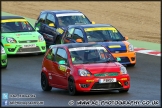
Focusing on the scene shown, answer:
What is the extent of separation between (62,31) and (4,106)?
12.8 meters

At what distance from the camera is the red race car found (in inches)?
680

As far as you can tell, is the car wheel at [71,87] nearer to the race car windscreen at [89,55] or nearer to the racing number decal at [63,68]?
the racing number decal at [63,68]

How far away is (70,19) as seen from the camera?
2964cm

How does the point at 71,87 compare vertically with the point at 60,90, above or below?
above

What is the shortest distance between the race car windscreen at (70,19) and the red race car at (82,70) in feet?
33.1

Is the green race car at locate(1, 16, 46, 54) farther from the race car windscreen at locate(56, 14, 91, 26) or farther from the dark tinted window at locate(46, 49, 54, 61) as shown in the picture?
the dark tinted window at locate(46, 49, 54, 61)

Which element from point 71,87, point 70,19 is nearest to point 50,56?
point 71,87

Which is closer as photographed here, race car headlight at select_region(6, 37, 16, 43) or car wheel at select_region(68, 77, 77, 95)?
car wheel at select_region(68, 77, 77, 95)

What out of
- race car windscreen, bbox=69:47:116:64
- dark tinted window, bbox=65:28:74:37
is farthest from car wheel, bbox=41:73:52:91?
dark tinted window, bbox=65:28:74:37

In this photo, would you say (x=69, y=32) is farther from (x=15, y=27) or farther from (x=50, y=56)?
(x=50, y=56)

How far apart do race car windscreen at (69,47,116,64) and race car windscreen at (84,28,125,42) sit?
18.8 feet

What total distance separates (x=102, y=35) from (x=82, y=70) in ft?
→ 23.8

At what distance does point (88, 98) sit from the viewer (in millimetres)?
16906

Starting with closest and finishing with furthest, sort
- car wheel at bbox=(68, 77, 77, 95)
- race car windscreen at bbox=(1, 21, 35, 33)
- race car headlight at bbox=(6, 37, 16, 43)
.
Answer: car wheel at bbox=(68, 77, 77, 95), race car headlight at bbox=(6, 37, 16, 43), race car windscreen at bbox=(1, 21, 35, 33)
